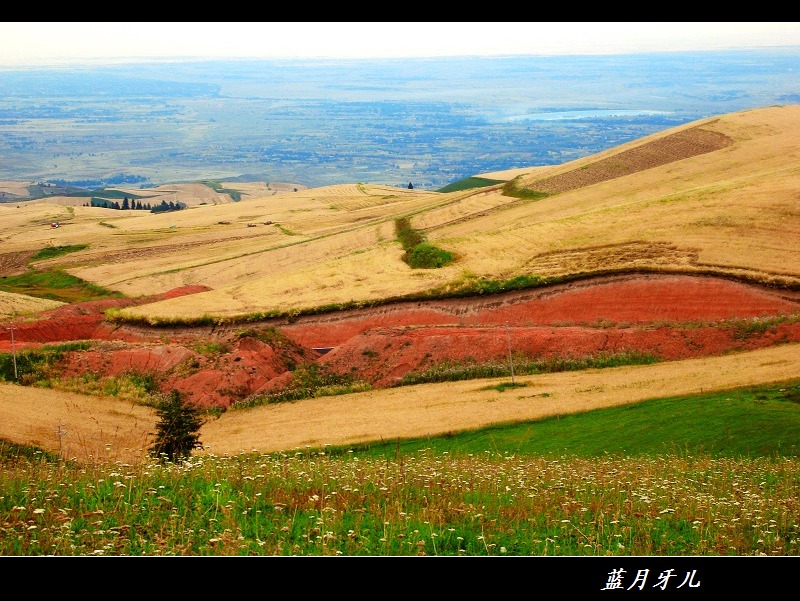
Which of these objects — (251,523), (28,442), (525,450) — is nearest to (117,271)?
(28,442)

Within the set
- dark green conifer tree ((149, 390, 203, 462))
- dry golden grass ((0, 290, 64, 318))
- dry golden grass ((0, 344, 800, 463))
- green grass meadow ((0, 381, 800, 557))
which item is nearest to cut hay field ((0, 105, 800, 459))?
dry golden grass ((0, 344, 800, 463))

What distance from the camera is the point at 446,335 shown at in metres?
40.4

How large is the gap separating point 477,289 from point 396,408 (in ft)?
56.0

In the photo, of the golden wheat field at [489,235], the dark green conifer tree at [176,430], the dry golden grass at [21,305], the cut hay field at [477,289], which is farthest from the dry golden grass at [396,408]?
the dry golden grass at [21,305]

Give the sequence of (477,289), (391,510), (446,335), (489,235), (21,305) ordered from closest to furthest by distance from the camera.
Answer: (391,510) → (446,335) → (477,289) → (21,305) → (489,235)

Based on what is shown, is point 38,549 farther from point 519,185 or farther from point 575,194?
point 519,185

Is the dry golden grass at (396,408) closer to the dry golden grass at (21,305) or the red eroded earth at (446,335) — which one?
the red eroded earth at (446,335)

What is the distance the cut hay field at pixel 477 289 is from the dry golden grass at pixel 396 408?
0.13 m

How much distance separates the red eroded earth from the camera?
121 feet

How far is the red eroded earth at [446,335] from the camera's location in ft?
121

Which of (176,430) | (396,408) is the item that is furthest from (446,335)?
(176,430)

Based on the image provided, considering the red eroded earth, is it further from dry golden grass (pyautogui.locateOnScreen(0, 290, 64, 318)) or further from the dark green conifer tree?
the dark green conifer tree

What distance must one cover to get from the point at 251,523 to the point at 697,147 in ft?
259

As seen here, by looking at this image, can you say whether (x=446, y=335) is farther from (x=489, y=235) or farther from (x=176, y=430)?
(x=489, y=235)
